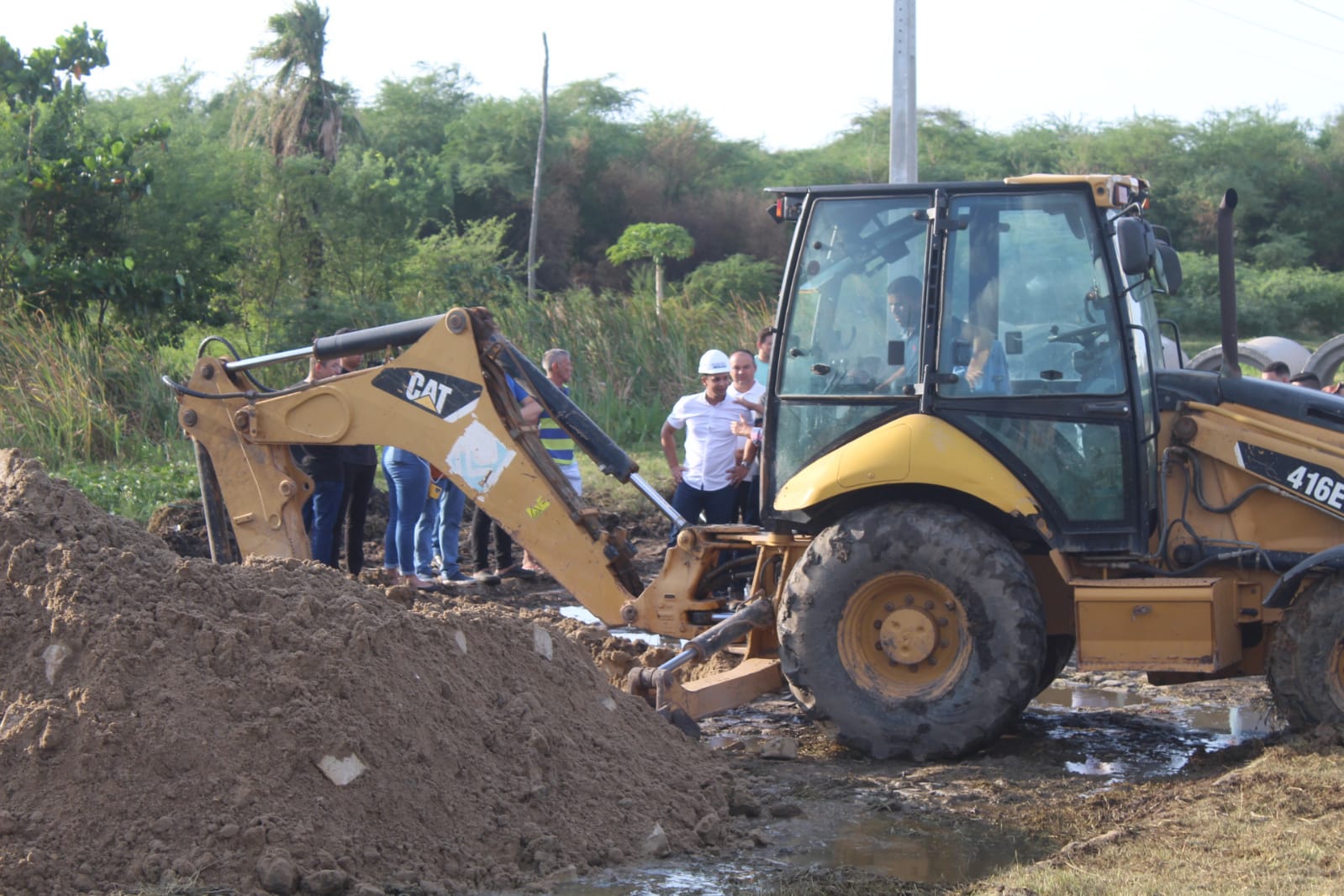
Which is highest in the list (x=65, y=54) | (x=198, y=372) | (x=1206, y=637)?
(x=65, y=54)

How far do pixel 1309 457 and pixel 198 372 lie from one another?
17.3 ft

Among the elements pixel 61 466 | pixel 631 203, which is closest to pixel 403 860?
pixel 61 466

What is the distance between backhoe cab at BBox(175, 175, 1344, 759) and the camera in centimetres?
564

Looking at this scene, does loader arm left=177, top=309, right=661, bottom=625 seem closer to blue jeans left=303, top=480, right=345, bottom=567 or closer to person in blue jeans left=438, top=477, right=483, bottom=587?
blue jeans left=303, top=480, right=345, bottom=567

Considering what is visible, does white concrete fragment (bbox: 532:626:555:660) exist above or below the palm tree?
below

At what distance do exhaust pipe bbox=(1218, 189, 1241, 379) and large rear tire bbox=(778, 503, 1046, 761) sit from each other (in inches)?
56.4

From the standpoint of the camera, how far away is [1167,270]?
584 centimetres

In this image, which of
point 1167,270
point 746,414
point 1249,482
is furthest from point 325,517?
point 1249,482

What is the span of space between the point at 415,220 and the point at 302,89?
460 cm

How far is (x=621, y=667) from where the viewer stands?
6.53 m

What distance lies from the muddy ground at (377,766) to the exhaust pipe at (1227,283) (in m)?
1.70

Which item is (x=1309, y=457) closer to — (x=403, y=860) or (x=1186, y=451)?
(x=1186, y=451)

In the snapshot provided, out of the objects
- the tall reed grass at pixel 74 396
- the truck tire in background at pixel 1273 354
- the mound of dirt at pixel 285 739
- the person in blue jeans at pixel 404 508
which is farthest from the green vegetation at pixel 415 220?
the mound of dirt at pixel 285 739

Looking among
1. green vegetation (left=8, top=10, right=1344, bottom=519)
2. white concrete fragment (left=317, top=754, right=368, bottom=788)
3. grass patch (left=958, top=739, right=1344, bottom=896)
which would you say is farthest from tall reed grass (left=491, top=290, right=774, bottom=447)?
white concrete fragment (left=317, top=754, right=368, bottom=788)
